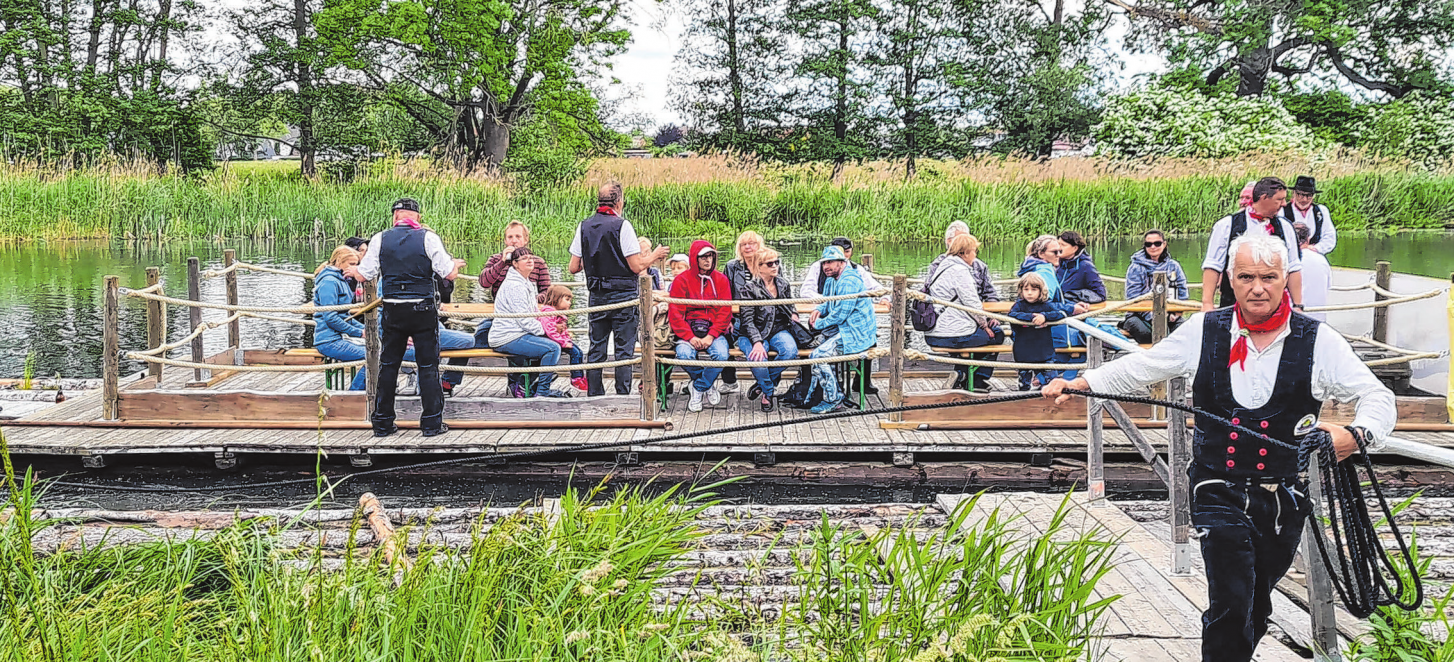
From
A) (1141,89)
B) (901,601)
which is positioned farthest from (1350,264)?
(901,601)

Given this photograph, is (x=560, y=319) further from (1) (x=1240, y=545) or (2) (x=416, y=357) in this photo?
(1) (x=1240, y=545)

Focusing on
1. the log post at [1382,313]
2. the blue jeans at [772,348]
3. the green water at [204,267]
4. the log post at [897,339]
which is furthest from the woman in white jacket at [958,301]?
the green water at [204,267]

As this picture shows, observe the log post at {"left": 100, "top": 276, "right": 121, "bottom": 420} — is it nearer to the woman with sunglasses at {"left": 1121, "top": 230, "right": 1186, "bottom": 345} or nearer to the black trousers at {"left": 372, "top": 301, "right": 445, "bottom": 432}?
the black trousers at {"left": 372, "top": 301, "right": 445, "bottom": 432}

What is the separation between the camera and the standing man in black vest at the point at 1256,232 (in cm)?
629

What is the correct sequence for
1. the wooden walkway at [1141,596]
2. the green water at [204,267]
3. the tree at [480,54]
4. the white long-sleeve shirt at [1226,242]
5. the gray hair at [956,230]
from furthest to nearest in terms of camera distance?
the tree at [480,54]
the green water at [204,267]
the gray hair at [956,230]
the white long-sleeve shirt at [1226,242]
the wooden walkway at [1141,596]

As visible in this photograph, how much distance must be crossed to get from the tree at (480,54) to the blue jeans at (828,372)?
64.3 feet

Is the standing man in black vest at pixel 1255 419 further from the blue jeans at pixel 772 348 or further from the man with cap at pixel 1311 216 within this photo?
the man with cap at pixel 1311 216

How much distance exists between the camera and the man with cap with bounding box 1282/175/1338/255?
7805 millimetres

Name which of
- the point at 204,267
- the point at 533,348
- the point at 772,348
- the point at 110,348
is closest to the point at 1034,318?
the point at 772,348

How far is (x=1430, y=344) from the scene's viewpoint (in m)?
9.06

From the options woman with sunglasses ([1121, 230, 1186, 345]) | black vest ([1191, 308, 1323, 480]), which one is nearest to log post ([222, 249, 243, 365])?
woman with sunglasses ([1121, 230, 1186, 345])

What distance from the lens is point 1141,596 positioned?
152 inches

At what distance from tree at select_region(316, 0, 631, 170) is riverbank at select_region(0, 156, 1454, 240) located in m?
5.00

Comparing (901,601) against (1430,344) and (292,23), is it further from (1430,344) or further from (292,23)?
(292,23)
